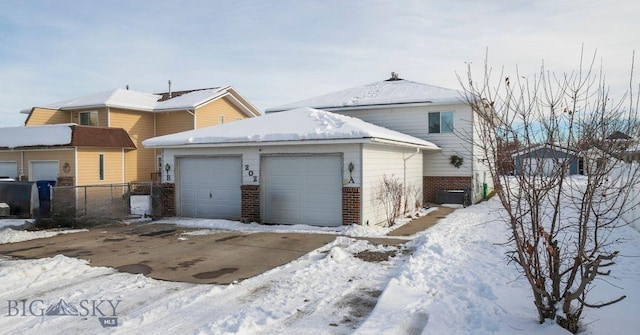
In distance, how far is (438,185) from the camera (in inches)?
819

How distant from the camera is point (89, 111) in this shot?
1017 inches

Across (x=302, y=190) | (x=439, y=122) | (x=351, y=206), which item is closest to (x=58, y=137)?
(x=302, y=190)

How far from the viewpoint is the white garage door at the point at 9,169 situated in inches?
879

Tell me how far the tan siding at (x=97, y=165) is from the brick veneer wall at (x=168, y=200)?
27.1 ft

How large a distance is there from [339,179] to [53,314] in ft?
27.6

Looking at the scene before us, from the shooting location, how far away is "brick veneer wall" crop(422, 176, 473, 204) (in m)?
20.5

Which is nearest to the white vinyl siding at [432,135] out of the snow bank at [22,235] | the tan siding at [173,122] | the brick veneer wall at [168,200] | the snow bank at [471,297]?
the brick veneer wall at [168,200]

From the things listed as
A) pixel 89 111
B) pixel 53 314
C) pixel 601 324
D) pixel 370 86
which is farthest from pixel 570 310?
pixel 89 111

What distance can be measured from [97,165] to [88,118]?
493 cm

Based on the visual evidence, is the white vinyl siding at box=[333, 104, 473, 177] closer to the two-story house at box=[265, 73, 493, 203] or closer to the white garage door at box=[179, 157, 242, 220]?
the two-story house at box=[265, 73, 493, 203]

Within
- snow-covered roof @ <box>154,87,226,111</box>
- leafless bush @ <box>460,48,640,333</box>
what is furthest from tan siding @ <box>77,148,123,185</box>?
leafless bush @ <box>460,48,640,333</box>

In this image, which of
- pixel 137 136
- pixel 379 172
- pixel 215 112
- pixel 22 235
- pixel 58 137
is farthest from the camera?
pixel 215 112

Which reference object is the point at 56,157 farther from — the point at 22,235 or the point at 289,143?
the point at 289,143

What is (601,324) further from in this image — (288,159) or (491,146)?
(288,159)
